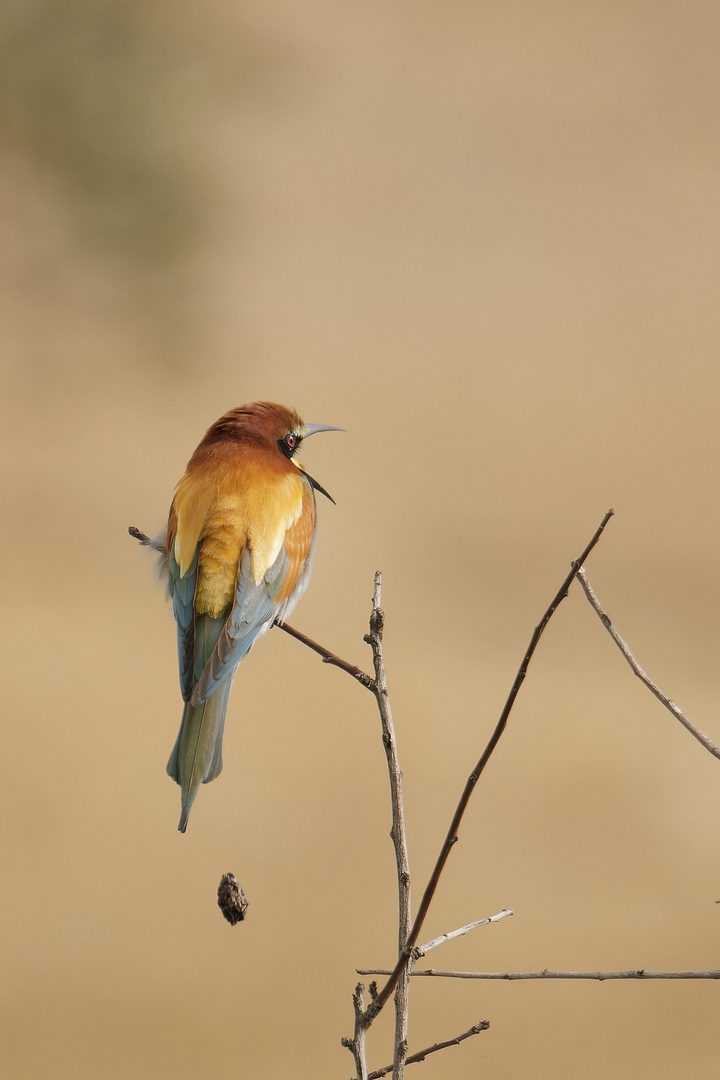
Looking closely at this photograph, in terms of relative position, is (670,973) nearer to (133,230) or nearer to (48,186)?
(133,230)

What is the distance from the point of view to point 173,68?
6.55 meters

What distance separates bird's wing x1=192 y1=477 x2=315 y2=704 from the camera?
0.98m

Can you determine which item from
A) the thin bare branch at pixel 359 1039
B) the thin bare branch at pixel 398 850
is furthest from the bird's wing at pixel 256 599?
the thin bare branch at pixel 359 1039

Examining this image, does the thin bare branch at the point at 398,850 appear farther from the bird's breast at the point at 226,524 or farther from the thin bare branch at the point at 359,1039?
the bird's breast at the point at 226,524

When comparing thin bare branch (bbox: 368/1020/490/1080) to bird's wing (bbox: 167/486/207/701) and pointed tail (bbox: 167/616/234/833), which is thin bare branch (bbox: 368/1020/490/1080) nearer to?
pointed tail (bbox: 167/616/234/833)

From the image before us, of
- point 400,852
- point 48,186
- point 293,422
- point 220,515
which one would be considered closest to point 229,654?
point 220,515

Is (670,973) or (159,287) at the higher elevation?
(159,287)

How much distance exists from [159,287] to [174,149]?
0.76 meters

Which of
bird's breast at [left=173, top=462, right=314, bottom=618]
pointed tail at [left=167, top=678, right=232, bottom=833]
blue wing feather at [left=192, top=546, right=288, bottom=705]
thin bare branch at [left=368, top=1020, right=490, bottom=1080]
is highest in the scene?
bird's breast at [left=173, top=462, right=314, bottom=618]

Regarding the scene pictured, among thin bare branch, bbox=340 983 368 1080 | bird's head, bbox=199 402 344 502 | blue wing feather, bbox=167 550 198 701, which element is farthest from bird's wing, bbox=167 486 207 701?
thin bare branch, bbox=340 983 368 1080

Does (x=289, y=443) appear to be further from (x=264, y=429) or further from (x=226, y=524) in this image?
(x=226, y=524)

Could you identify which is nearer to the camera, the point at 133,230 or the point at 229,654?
the point at 229,654

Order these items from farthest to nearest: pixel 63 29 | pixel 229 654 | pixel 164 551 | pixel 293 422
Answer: pixel 63 29, pixel 293 422, pixel 164 551, pixel 229 654

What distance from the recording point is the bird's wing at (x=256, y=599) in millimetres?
981
